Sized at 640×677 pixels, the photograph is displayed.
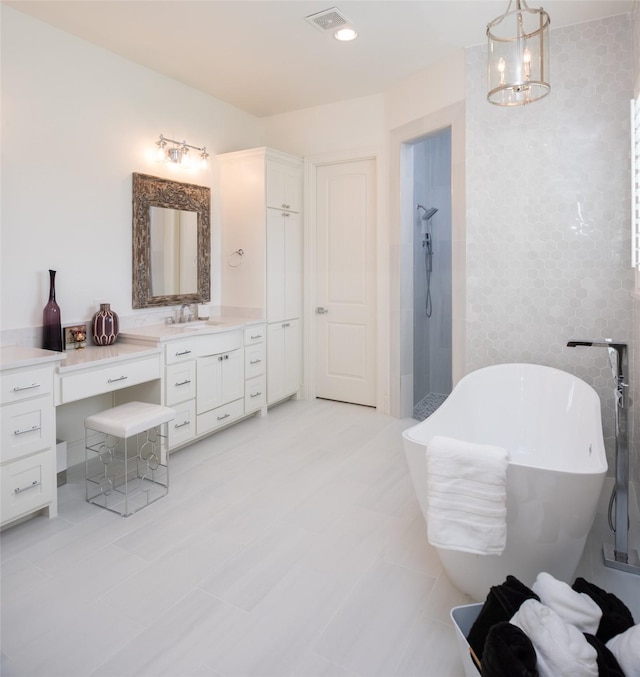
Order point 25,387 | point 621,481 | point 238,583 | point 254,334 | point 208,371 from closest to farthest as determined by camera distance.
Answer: point 238,583 < point 621,481 < point 25,387 < point 208,371 < point 254,334

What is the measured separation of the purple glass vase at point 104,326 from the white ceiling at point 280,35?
5.75ft

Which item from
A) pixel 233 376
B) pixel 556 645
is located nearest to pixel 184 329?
pixel 233 376

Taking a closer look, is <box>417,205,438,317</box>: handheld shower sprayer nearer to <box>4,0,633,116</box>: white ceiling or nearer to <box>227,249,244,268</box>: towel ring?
<box>4,0,633,116</box>: white ceiling

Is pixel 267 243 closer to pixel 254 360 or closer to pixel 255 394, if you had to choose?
pixel 254 360

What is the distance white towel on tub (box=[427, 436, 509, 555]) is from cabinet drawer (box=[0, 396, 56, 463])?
75.6 inches

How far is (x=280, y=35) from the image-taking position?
3137mm

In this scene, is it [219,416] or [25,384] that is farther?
[219,416]

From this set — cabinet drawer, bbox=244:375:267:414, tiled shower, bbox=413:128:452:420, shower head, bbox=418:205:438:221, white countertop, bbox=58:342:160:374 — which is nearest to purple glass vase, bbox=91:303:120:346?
white countertop, bbox=58:342:160:374

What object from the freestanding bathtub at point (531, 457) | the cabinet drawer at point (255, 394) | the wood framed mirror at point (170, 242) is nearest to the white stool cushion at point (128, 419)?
the wood framed mirror at point (170, 242)

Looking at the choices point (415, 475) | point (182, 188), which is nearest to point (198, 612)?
point (415, 475)

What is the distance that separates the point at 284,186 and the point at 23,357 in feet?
8.91

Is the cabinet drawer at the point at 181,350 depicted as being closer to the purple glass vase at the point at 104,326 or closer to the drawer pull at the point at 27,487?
the purple glass vase at the point at 104,326

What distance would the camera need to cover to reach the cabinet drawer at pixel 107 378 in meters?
2.58

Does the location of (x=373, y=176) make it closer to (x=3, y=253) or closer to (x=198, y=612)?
(x=3, y=253)
